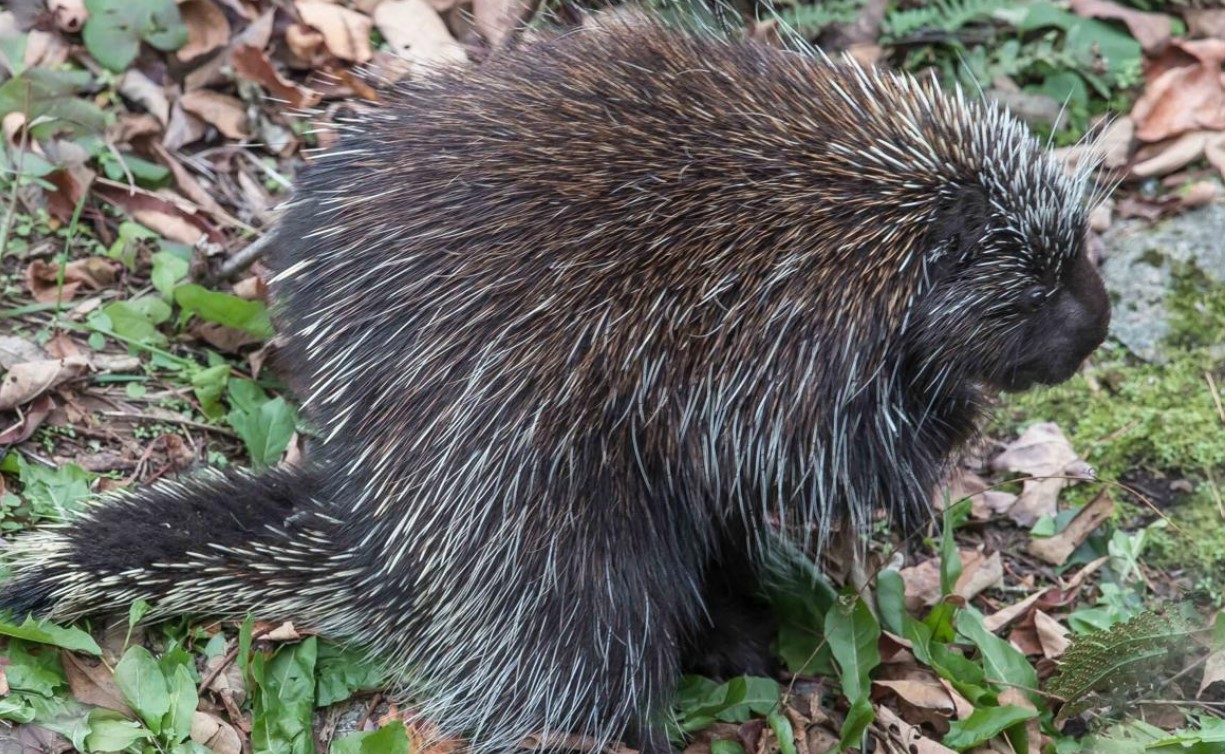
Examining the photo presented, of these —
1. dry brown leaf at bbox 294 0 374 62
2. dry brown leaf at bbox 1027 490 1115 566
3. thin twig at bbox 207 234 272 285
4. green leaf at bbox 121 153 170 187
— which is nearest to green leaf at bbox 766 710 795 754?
dry brown leaf at bbox 1027 490 1115 566

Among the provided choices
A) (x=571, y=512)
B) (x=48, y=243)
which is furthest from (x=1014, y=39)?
(x=48, y=243)

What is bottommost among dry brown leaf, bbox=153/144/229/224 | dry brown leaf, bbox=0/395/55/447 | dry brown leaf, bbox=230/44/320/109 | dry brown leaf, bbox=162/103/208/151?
dry brown leaf, bbox=0/395/55/447

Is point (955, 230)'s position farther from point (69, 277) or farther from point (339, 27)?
point (339, 27)

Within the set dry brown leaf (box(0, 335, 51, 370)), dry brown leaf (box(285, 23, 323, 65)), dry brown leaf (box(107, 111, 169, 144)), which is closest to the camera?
dry brown leaf (box(0, 335, 51, 370))

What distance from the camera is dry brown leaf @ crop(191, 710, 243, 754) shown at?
3.21 m

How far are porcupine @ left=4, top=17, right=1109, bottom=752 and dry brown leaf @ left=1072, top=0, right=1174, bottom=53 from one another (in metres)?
2.75

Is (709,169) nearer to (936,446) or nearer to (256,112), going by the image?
(936,446)

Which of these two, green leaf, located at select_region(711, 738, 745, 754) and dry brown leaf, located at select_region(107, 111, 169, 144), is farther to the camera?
dry brown leaf, located at select_region(107, 111, 169, 144)

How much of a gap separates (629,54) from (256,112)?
90.1 inches

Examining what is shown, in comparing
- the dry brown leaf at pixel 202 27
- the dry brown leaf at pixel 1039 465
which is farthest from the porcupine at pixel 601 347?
the dry brown leaf at pixel 202 27

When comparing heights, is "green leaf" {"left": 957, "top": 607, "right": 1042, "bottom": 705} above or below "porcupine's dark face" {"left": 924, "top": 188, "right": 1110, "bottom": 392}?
below

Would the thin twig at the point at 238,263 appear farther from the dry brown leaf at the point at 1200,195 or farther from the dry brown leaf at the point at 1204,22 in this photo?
the dry brown leaf at the point at 1204,22

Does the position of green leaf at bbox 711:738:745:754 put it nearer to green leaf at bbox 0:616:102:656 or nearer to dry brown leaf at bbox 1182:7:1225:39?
green leaf at bbox 0:616:102:656

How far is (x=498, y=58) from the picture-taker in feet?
11.3
